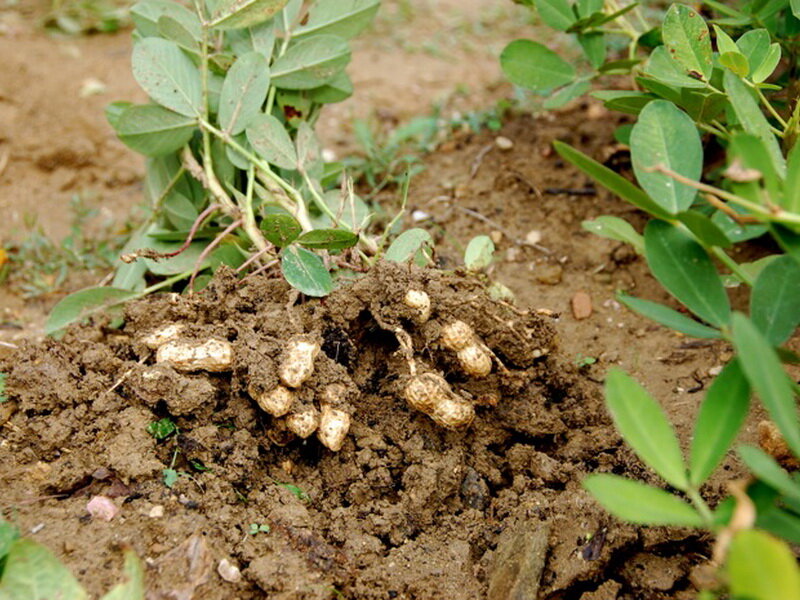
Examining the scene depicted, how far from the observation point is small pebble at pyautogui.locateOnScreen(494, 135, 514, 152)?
2744 millimetres

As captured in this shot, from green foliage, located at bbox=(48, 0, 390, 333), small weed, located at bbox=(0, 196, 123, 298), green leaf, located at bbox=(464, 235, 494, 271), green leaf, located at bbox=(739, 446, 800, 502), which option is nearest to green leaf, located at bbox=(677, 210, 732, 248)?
green leaf, located at bbox=(739, 446, 800, 502)

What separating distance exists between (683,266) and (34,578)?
1166 millimetres

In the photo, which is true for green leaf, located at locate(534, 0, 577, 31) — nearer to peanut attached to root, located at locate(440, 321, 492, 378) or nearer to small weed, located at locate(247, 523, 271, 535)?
peanut attached to root, located at locate(440, 321, 492, 378)

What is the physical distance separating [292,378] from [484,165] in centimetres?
137

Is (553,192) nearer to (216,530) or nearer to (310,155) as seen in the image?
(310,155)

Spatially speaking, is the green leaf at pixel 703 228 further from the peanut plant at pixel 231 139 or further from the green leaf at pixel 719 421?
the peanut plant at pixel 231 139

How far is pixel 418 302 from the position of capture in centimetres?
172

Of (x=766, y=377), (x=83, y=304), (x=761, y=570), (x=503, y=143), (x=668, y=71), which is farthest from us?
(x=503, y=143)

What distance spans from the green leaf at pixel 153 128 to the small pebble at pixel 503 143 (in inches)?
42.0

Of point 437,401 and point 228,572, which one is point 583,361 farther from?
point 228,572

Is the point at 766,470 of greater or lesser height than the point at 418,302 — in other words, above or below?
above

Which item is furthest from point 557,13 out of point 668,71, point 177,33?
point 177,33

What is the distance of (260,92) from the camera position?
6.95 feet

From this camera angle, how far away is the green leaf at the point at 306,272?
68.5 inches
